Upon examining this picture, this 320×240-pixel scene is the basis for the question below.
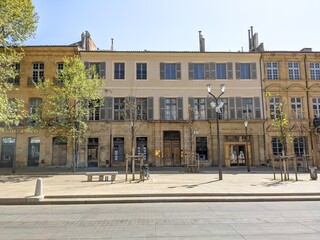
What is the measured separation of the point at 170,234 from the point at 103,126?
71.8ft

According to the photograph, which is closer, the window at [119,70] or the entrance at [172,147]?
the entrance at [172,147]

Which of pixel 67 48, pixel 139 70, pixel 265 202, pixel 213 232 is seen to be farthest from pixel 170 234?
pixel 67 48

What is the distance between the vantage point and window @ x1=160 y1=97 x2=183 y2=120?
90.3 feet

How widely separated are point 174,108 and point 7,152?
52.8 ft

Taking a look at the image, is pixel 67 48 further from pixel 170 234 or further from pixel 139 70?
pixel 170 234

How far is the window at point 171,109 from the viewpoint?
2752 centimetres

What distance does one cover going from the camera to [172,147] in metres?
27.5

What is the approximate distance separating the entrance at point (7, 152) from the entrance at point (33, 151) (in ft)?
5.02

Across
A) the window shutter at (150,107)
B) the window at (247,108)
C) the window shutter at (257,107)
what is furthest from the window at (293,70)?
the window shutter at (150,107)

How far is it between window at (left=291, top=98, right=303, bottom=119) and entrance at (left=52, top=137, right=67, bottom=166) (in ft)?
→ 72.4

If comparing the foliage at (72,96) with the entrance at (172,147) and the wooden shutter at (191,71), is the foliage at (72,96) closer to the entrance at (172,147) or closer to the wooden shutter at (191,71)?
the entrance at (172,147)

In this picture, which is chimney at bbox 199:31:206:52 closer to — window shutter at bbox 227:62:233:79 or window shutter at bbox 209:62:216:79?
window shutter at bbox 209:62:216:79

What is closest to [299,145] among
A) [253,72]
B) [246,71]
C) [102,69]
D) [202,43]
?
[253,72]

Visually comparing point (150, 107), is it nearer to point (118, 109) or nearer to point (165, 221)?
point (118, 109)
